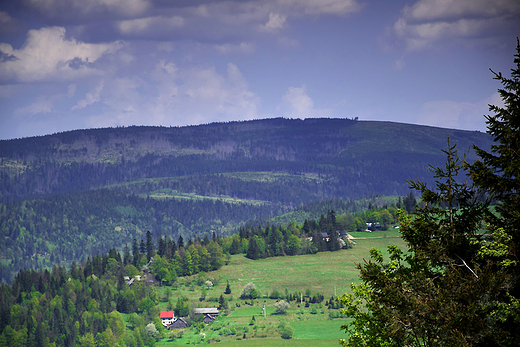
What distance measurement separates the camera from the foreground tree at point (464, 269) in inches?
976

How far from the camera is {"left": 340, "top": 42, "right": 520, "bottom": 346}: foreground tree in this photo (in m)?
24.8

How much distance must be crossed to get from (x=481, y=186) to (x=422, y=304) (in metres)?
6.55

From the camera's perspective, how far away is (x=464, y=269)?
27.3 m

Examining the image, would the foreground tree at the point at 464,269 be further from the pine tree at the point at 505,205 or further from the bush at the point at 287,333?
A: the bush at the point at 287,333

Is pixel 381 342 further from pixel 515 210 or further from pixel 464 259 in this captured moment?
pixel 515 210

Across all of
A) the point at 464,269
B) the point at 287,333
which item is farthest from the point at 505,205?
the point at 287,333

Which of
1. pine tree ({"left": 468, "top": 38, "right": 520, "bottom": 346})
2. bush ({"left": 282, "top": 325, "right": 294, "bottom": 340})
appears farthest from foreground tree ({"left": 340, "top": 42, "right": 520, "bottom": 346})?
bush ({"left": 282, "top": 325, "right": 294, "bottom": 340})

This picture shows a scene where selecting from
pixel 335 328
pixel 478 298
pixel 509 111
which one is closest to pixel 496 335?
pixel 478 298

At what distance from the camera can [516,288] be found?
2588 cm

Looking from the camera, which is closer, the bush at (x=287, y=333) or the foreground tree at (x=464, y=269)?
the foreground tree at (x=464, y=269)

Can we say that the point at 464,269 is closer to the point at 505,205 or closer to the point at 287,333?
the point at 505,205

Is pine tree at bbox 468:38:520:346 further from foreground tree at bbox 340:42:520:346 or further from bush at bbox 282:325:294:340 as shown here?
bush at bbox 282:325:294:340

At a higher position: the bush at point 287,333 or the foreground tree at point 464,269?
the foreground tree at point 464,269

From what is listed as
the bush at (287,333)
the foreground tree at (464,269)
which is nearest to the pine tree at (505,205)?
the foreground tree at (464,269)
